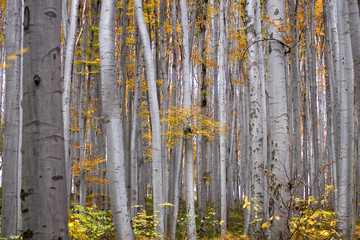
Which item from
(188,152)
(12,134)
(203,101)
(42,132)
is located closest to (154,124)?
(12,134)

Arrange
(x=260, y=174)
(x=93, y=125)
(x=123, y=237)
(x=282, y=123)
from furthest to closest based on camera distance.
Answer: (x=93, y=125), (x=260, y=174), (x=282, y=123), (x=123, y=237)

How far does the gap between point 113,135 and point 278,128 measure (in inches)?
83.1

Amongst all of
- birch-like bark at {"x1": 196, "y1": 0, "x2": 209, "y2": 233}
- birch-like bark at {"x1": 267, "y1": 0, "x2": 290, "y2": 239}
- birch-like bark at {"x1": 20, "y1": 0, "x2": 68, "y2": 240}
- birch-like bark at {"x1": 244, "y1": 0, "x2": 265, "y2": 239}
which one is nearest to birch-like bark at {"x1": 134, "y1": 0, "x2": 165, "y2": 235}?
birch-like bark at {"x1": 244, "y1": 0, "x2": 265, "y2": 239}

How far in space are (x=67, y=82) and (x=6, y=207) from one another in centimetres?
252

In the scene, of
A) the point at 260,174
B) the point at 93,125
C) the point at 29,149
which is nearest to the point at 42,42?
the point at 29,149

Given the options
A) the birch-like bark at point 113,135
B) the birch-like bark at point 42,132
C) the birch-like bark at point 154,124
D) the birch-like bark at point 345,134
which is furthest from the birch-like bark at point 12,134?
the birch-like bark at point 345,134

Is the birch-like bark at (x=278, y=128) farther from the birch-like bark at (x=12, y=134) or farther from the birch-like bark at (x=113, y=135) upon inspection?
the birch-like bark at (x=12, y=134)

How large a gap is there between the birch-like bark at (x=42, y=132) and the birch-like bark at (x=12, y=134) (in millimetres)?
3515

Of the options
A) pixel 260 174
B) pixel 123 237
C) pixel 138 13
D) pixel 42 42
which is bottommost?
pixel 123 237

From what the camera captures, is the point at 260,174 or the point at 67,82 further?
the point at 260,174

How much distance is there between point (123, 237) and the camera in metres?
4.02

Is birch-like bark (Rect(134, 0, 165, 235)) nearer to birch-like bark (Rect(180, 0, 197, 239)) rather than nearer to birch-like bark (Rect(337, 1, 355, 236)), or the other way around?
birch-like bark (Rect(180, 0, 197, 239))

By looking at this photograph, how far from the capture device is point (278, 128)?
4305mm

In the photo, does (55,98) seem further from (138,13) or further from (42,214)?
(138,13)
